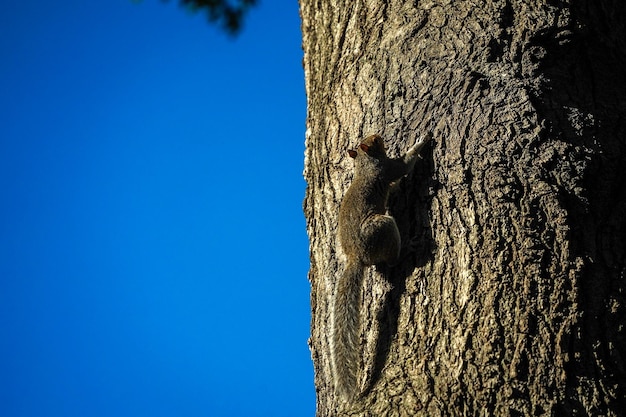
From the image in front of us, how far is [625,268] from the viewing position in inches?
102

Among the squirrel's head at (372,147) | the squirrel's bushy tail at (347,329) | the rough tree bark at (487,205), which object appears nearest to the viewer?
the rough tree bark at (487,205)

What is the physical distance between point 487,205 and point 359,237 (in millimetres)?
834

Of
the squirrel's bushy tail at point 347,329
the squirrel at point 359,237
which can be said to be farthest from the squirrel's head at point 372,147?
the squirrel's bushy tail at point 347,329

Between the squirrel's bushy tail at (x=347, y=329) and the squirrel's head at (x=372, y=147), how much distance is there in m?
0.56

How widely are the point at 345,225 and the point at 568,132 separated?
1.18 meters

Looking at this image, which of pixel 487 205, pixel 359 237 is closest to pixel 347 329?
pixel 359 237

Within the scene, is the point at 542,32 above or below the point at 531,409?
above

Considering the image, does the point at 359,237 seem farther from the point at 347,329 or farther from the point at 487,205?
the point at 487,205

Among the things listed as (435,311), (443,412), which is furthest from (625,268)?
(443,412)

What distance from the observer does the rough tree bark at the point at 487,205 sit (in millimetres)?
2432

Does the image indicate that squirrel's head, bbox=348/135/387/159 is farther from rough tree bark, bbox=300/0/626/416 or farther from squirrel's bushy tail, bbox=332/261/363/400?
squirrel's bushy tail, bbox=332/261/363/400

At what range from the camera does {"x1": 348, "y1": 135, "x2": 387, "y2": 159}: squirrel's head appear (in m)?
3.19

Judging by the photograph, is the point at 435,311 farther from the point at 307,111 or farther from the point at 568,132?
the point at 307,111

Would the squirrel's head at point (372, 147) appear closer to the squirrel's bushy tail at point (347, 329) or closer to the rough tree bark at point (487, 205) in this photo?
the rough tree bark at point (487, 205)
